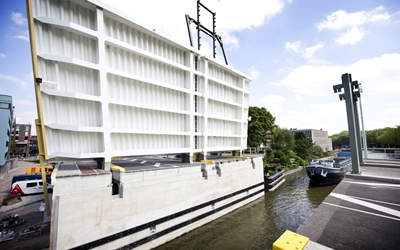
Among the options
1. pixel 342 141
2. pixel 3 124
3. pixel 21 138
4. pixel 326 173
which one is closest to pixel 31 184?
pixel 3 124

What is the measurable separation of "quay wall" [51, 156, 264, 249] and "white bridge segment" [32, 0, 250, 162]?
1818mm

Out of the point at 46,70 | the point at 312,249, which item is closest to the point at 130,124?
the point at 46,70

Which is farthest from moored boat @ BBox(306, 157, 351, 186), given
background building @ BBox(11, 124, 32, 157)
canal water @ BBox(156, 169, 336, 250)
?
background building @ BBox(11, 124, 32, 157)

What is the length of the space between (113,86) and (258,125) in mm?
30542

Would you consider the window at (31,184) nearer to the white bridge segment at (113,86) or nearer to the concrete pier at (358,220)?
the white bridge segment at (113,86)

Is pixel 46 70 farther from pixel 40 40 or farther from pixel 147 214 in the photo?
pixel 147 214

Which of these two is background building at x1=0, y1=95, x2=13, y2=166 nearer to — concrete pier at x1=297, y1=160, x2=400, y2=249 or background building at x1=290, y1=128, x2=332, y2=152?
concrete pier at x1=297, y1=160, x2=400, y2=249

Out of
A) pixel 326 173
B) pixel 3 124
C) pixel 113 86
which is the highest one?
pixel 3 124

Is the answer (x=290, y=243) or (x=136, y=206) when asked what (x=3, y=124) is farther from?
(x=290, y=243)

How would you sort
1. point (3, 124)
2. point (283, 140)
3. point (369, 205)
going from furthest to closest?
point (283, 140), point (3, 124), point (369, 205)

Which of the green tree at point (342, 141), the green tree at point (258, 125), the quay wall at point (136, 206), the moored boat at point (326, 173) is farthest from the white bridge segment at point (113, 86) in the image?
the green tree at point (342, 141)

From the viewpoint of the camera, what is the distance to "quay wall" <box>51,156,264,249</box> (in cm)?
743

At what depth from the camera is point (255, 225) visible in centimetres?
1270

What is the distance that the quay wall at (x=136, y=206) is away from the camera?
293 inches
